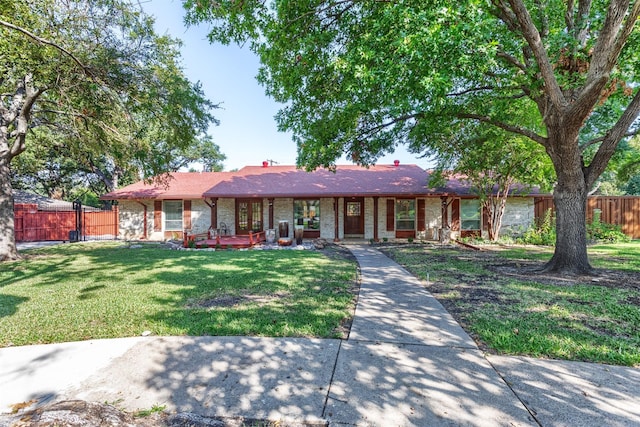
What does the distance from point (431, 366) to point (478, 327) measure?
1358 mm

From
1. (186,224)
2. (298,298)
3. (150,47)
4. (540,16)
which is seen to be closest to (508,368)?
(298,298)

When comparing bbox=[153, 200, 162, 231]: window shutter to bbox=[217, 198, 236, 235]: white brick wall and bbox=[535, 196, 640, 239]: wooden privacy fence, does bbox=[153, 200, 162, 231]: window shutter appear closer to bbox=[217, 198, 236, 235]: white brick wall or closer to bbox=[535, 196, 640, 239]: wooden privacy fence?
bbox=[217, 198, 236, 235]: white brick wall

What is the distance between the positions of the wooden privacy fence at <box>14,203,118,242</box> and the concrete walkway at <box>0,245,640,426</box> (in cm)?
1654

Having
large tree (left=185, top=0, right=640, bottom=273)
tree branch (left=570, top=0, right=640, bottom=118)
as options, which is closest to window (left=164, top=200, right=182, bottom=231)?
large tree (left=185, top=0, right=640, bottom=273)

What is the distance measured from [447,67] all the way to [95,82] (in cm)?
816

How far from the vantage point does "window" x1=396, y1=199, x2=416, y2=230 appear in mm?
15305

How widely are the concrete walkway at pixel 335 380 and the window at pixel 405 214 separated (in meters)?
12.0

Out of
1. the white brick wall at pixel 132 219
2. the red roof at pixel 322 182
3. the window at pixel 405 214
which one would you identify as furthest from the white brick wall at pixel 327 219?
the white brick wall at pixel 132 219

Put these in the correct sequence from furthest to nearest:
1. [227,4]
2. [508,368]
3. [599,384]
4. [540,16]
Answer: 1. [540,16]
2. [227,4]
3. [508,368]
4. [599,384]

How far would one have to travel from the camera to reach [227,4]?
517 cm

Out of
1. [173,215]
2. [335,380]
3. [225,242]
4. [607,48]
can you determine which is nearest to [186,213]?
[173,215]

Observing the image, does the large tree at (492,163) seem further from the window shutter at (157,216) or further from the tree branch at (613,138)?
the window shutter at (157,216)

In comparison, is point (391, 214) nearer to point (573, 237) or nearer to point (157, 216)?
point (573, 237)

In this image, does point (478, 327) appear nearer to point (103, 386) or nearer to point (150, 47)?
point (103, 386)
